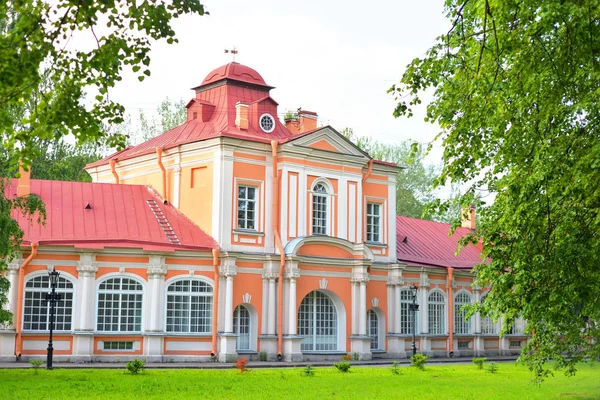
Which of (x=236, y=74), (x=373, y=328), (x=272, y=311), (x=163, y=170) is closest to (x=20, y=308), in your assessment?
(x=163, y=170)

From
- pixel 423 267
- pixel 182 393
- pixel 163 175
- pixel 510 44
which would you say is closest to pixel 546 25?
pixel 510 44

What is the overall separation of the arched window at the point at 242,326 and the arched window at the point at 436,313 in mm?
9251

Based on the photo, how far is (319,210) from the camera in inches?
1324

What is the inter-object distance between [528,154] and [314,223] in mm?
19566

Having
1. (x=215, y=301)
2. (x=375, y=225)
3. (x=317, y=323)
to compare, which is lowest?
(x=317, y=323)

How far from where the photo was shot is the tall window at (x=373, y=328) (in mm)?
35344

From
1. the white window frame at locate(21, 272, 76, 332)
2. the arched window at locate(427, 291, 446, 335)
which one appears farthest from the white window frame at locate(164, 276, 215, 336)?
the arched window at locate(427, 291, 446, 335)

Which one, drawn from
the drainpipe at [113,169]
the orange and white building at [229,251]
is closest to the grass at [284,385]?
the orange and white building at [229,251]

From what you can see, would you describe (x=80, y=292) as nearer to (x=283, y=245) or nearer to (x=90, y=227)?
(x=90, y=227)

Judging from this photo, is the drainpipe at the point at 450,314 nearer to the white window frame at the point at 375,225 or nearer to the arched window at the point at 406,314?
the arched window at the point at 406,314

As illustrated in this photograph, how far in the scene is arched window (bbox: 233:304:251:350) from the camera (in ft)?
103

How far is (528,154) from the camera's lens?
46.6 ft

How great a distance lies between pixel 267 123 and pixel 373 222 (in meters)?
5.95

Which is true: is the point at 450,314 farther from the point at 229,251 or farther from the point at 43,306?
the point at 43,306
